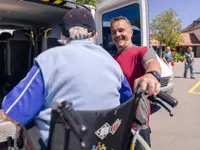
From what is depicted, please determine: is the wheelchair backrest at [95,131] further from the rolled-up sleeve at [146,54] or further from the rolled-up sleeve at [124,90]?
the rolled-up sleeve at [146,54]

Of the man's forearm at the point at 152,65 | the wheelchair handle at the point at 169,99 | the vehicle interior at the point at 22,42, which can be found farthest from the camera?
the vehicle interior at the point at 22,42

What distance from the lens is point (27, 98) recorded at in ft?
4.37

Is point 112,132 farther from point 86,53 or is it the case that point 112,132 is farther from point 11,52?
point 11,52

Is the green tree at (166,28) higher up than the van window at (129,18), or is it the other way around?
the green tree at (166,28)

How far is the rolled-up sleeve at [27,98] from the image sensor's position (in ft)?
4.33

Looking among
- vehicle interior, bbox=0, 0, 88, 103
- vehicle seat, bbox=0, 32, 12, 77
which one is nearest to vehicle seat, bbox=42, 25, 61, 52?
vehicle interior, bbox=0, 0, 88, 103

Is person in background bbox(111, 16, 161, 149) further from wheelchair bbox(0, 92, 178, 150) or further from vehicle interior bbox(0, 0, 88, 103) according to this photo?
vehicle interior bbox(0, 0, 88, 103)

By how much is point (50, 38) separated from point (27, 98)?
355 cm

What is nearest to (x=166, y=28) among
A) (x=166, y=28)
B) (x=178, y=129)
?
(x=166, y=28)

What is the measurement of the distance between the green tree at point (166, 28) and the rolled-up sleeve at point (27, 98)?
42134 millimetres

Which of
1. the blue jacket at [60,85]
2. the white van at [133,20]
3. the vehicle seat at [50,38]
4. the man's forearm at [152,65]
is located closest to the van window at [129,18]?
the white van at [133,20]

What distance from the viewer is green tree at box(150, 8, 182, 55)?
4141cm

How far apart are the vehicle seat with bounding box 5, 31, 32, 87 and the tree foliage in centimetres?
3924

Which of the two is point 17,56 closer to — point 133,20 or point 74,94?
point 133,20
